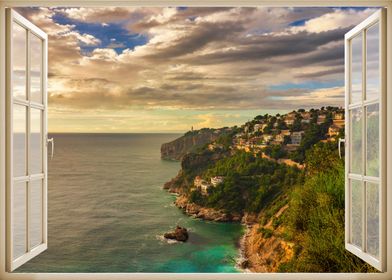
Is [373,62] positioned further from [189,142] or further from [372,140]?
[189,142]

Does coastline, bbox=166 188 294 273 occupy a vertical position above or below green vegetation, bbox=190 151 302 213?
below

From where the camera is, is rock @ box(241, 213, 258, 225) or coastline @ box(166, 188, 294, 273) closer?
coastline @ box(166, 188, 294, 273)

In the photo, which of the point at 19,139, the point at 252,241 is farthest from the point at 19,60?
the point at 252,241

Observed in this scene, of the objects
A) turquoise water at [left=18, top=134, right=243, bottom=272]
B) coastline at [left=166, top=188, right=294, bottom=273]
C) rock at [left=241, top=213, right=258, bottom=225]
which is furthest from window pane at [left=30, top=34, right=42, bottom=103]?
rock at [left=241, top=213, right=258, bottom=225]

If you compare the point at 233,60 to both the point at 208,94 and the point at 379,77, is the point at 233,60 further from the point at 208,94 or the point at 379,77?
the point at 379,77

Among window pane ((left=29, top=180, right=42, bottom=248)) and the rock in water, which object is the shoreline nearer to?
the rock in water

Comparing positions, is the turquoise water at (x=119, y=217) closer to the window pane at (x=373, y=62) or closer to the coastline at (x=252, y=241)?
the coastline at (x=252, y=241)
